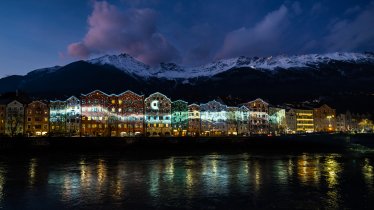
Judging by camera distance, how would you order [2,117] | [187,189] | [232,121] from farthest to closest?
[232,121] → [2,117] → [187,189]

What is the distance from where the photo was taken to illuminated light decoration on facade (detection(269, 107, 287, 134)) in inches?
7279

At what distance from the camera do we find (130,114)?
150125 millimetres

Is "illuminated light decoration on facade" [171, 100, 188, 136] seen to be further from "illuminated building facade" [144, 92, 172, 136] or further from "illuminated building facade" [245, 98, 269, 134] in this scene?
"illuminated building facade" [245, 98, 269, 134]

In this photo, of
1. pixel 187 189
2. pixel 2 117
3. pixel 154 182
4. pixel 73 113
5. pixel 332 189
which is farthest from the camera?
pixel 73 113

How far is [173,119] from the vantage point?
516 ft

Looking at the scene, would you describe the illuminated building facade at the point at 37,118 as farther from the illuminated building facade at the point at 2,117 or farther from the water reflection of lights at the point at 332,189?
the water reflection of lights at the point at 332,189

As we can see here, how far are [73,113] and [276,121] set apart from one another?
302 feet

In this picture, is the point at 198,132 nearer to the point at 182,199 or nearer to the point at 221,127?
the point at 221,127

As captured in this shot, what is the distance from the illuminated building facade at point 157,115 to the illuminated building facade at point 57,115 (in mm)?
28906

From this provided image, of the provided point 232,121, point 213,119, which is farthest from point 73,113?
point 232,121

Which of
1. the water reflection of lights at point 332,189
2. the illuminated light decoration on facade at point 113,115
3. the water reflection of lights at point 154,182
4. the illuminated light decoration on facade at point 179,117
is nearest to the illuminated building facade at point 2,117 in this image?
the illuminated light decoration on facade at point 113,115

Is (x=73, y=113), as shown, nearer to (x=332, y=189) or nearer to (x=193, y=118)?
(x=193, y=118)

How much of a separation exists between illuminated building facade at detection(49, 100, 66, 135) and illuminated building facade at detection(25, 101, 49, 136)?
164 cm

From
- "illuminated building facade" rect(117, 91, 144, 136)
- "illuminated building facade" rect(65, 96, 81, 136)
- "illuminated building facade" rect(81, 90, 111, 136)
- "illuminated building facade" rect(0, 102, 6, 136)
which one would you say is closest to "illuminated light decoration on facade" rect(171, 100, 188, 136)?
"illuminated building facade" rect(117, 91, 144, 136)
